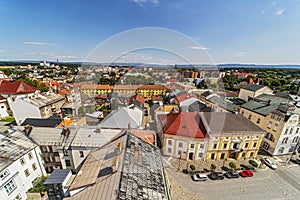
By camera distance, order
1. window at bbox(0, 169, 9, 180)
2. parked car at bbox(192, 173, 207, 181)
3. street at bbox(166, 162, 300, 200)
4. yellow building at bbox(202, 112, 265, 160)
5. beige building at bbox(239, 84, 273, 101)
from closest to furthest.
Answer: window at bbox(0, 169, 9, 180) → street at bbox(166, 162, 300, 200) → parked car at bbox(192, 173, 207, 181) → yellow building at bbox(202, 112, 265, 160) → beige building at bbox(239, 84, 273, 101)

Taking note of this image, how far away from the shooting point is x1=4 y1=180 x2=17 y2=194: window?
843 centimetres

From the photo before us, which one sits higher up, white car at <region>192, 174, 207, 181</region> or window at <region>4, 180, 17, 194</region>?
window at <region>4, 180, 17, 194</region>

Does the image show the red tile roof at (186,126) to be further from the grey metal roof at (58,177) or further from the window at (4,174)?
the window at (4,174)

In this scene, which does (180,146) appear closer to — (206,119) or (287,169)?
(206,119)

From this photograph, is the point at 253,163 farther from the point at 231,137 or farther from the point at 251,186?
the point at 231,137

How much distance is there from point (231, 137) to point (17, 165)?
17856mm

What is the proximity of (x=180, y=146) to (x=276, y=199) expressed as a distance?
26.4 ft

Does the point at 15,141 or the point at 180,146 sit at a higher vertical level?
the point at 15,141

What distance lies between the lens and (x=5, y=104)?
77.0 ft

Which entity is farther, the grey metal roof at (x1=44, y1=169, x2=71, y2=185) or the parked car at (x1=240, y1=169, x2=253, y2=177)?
the parked car at (x1=240, y1=169, x2=253, y2=177)

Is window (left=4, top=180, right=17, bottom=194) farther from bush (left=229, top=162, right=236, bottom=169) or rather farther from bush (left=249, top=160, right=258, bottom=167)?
bush (left=249, top=160, right=258, bottom=167)

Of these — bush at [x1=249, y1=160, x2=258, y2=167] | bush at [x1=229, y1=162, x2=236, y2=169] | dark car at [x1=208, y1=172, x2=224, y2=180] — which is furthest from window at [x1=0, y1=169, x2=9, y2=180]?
bush at [x1=249, y1=160, x2=258, y2=167]

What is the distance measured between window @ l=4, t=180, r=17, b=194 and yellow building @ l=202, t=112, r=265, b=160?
15.6m

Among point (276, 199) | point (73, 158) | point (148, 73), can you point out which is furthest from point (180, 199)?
point (148, 73)
